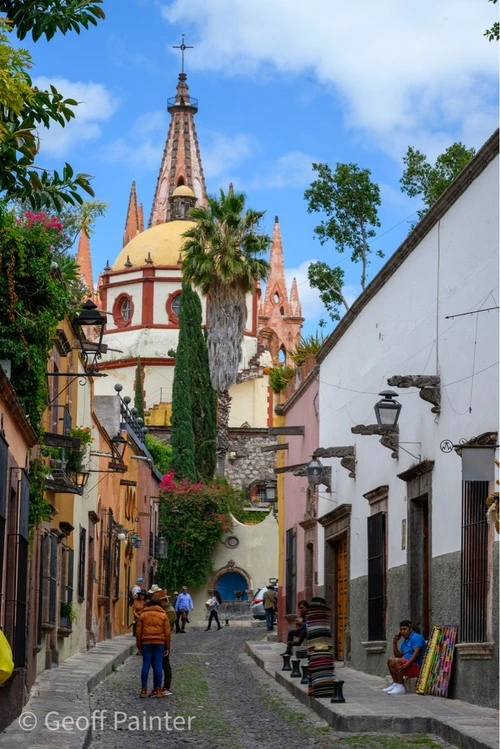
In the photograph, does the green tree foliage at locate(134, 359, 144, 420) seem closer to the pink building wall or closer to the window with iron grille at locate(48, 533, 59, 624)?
the pink building wall

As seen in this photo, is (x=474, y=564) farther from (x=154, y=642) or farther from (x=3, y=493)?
(x=3, y=493)

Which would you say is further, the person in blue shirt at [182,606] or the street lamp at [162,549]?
the street lamp at [162,549]

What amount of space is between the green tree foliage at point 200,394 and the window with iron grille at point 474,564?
40.9 metres

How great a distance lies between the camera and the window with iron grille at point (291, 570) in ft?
96.3

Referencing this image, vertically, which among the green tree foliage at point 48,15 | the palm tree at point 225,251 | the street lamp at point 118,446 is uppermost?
the palm tree at point 225,251

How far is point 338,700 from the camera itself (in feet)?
48.9

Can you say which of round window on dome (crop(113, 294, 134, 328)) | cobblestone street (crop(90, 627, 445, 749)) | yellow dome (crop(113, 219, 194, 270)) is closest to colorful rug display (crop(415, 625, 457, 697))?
cobblestone street (crop(90, 627, 445, 749))

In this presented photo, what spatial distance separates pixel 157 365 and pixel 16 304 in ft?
179

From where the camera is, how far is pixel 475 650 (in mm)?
14133

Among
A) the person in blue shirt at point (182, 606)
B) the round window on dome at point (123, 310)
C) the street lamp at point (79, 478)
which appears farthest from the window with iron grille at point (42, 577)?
the round window on dome at point (123, 310)

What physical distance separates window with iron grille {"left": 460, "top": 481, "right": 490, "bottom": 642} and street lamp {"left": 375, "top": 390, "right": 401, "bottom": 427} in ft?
9.26

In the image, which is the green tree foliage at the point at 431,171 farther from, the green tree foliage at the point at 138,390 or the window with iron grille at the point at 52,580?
the green tree foliage at the point at 138,390

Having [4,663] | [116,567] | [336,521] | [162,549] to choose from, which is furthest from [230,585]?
[4,663]

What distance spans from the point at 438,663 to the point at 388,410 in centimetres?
339
